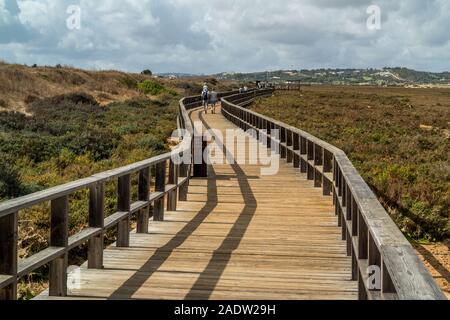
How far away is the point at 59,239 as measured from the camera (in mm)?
4969

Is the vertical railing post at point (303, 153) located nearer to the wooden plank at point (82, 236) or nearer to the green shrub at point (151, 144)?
the green shrub at point (151, 144)

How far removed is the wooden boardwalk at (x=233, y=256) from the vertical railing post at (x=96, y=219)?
0.11 metres

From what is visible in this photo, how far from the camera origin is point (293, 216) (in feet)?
29.9

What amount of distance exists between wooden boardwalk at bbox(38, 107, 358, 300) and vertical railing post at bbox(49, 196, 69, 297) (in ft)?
0.49

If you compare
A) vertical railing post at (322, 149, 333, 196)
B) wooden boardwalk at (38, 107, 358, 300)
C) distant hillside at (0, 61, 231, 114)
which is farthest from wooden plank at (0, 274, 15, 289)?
distant hillside at (0, 61, 231, 114)

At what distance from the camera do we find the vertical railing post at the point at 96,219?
225 inches

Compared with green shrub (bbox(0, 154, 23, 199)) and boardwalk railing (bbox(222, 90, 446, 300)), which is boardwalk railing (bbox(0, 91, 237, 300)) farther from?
green shrub (bbox(0, 154, 23, 199))

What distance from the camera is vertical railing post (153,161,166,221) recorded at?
329 inches

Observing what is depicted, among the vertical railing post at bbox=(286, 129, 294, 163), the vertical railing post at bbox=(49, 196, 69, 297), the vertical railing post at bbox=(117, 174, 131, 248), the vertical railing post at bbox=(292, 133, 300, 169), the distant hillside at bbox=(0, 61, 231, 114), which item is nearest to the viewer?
the vertical railing post at bbox=(49, 196, 69, 297)

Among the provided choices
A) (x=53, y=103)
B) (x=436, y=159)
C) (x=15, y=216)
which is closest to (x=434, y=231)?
(x=15, y=216)

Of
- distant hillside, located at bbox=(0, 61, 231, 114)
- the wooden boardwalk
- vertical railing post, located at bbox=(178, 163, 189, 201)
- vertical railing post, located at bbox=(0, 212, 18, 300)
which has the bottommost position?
the wooden boardwalk

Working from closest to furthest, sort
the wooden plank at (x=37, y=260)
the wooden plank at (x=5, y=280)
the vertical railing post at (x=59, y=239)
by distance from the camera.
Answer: the wooden plank at (x=5, y=280)
the wooden plank at (x=37, y=260)
the vertical railing post at (x=59, y=239)

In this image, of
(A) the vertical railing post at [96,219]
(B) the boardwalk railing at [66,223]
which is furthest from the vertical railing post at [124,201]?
(A) the vertical railing post at [96,219]
